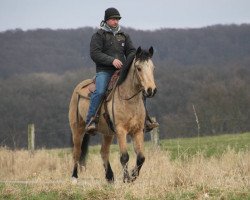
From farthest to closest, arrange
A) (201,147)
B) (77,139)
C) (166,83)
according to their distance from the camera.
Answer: (166,83)
(201,147)
(77,139)

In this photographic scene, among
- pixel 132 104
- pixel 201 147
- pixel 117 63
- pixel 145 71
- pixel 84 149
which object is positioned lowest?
pixel 201 147

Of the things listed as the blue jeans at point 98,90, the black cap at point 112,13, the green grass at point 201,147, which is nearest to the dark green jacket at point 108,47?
the blue jeans at point 98,90

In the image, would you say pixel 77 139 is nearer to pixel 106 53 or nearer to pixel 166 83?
pixel 106 53

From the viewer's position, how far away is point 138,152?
1040cm

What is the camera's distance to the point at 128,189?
820 cm

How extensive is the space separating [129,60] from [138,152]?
5.75ft

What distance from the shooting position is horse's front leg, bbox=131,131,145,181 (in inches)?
404

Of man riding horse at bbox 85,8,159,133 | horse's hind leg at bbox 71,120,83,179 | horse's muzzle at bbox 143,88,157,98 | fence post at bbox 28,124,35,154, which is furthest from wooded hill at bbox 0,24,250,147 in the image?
horse's hind leg at bbox 71,120,83,179

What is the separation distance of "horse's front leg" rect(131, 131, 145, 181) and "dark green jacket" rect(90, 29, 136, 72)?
168cm

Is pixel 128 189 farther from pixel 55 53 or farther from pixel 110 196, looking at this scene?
pixel 55 53

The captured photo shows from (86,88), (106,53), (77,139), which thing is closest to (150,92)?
(106,53)

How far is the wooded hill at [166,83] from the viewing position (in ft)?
174

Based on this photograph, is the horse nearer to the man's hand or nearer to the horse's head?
the horse's head

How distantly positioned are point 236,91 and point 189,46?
109904 mm
